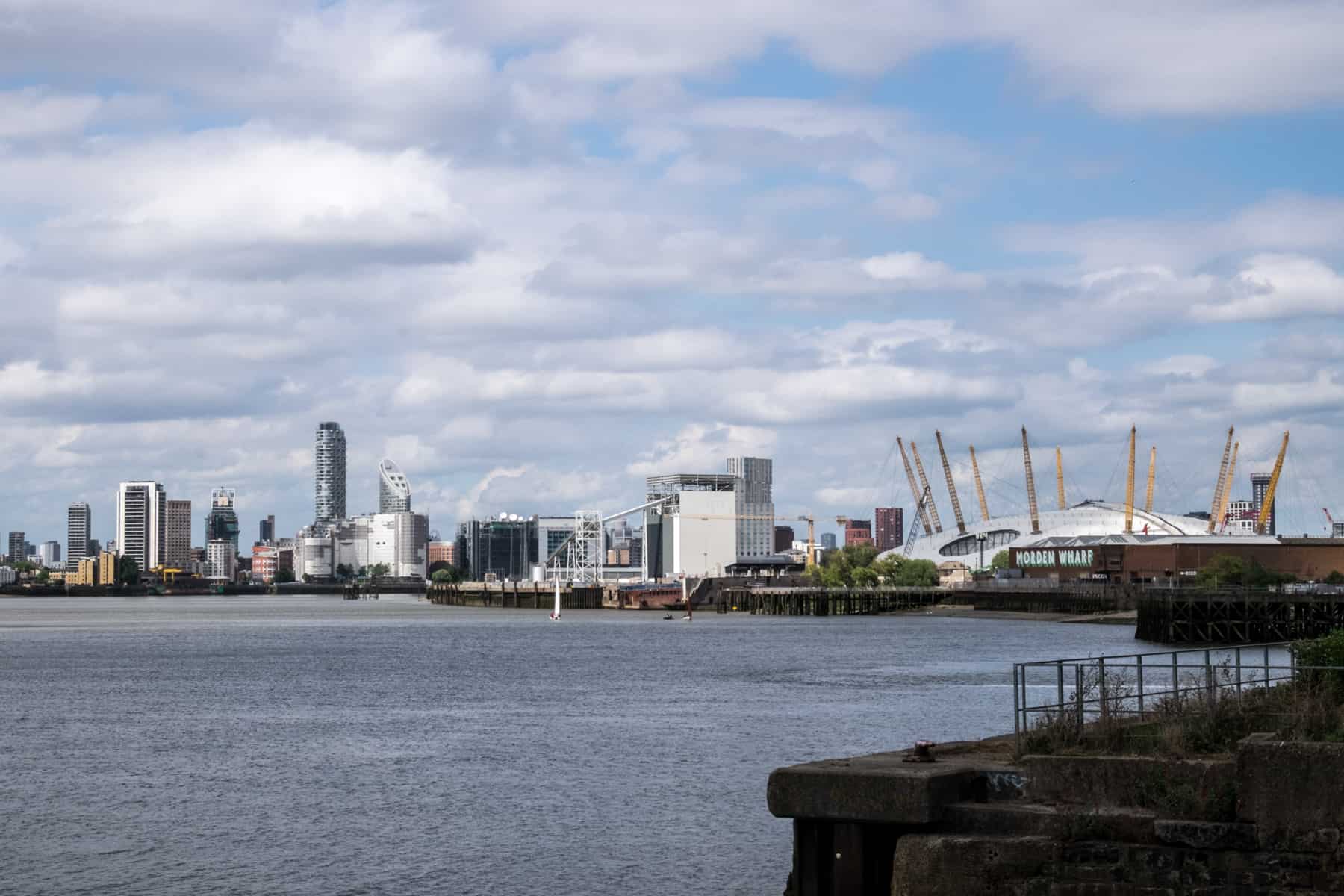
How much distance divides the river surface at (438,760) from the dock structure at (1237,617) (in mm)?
6564

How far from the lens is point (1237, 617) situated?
104750 mm

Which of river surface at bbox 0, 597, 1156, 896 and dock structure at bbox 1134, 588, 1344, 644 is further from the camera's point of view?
dock structure at bbox 1134, 588, 1344, 644

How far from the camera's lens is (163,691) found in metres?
69.1

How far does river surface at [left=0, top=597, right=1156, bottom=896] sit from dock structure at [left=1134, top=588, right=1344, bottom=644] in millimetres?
6564

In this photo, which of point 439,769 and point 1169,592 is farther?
point 1169,592

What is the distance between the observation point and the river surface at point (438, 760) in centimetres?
2867

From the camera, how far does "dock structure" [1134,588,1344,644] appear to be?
99.5 metres

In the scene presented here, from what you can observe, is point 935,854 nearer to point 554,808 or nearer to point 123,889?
point 123,889

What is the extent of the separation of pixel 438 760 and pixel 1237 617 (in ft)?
246

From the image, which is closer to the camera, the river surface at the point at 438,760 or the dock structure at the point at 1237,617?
the river surface at the point at 438,760

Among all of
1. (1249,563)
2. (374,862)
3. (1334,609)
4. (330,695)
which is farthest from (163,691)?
(1249,563)

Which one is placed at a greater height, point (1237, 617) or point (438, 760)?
point (1237, 617)

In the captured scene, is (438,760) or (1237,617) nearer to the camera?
(438,760)

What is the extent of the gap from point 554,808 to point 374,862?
6.36 meters
